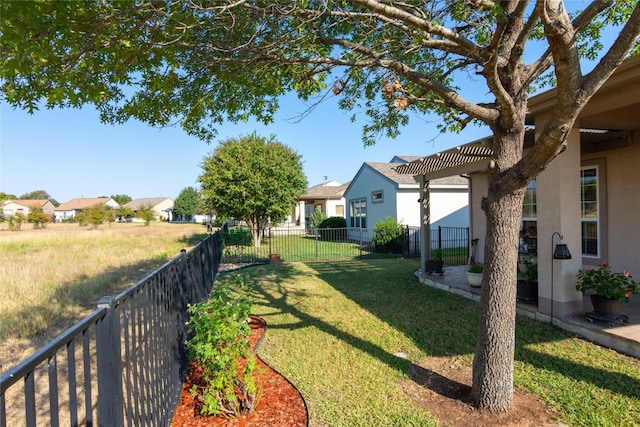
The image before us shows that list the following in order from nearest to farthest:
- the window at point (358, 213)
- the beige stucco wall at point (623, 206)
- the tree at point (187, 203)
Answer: the beige stucco wall at point (623, 206) < the window at point (358, 213) < the tree at point (187, 203)

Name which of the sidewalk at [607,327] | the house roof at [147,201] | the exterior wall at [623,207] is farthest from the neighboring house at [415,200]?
the house roof at [147,201]

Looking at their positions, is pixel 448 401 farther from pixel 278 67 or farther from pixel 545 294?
pixel 278 67

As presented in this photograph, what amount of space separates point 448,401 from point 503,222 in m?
1.87

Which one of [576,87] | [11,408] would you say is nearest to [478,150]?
[576,87]

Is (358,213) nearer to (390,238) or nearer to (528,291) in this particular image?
(390,238)

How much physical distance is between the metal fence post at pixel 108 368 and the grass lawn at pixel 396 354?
73.2 inches

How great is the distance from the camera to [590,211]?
24.7 feet

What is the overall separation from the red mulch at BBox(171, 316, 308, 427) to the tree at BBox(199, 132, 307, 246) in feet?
45.4

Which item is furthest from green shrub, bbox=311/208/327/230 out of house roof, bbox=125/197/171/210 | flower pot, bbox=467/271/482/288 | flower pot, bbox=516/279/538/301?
house roof, bbox=125/197/171/210

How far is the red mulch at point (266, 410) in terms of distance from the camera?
3.18m

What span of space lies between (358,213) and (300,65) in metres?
18.6

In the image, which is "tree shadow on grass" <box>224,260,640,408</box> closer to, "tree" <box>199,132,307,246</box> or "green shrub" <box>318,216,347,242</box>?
"tree" <box>199,132,307,246</box>

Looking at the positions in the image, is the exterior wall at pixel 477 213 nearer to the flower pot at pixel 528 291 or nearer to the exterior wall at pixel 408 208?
the flower pot at pixel 528 291

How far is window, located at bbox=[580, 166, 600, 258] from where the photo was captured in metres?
7.34
